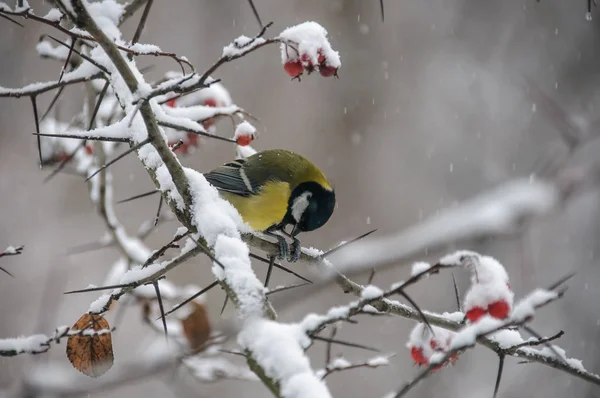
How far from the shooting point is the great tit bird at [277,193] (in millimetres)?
2482

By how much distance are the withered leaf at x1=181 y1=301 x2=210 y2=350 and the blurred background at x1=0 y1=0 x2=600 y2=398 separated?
4.81 metres

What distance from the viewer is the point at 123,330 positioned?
7.71 m

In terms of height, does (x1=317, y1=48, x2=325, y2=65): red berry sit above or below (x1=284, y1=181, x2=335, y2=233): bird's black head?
below

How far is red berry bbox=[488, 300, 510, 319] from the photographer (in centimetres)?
112

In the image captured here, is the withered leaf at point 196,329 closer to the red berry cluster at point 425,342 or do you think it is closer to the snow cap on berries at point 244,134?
the snow cap on berries at point 244,134

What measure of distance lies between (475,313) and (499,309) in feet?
0.16

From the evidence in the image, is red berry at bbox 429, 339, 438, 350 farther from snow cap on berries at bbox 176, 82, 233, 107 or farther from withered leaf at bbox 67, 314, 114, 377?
snow cap on berries at bbox 176, 82, 233, 107

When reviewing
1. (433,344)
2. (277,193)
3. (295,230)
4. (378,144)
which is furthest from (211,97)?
(378,144)

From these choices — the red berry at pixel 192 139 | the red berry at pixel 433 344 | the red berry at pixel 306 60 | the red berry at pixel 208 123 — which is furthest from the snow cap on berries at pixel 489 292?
the red berry at pixel 192 139

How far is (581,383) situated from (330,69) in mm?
6087

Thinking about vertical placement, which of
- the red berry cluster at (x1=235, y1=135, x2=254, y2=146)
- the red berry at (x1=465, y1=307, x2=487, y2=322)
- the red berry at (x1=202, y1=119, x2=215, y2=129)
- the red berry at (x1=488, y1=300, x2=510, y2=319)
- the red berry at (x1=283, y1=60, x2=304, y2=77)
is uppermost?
the red berry at (x1=202, y1=119, x2=215, y2=129)

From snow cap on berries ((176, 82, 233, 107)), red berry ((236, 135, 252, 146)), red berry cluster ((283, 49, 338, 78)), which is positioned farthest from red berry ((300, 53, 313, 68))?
snow cap on berries ((176, 82, 233, 107))

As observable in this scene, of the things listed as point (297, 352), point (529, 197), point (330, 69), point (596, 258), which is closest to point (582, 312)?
point (596, 258)

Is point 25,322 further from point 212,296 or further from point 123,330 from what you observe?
point 212,296
